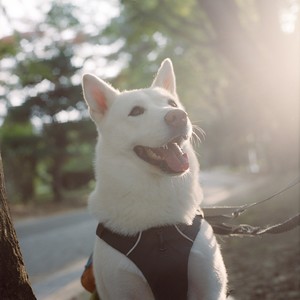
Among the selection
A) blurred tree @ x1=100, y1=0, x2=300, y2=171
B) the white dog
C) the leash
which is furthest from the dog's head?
blurred tree @ x1=100, y1=0, x2=300, y2=171

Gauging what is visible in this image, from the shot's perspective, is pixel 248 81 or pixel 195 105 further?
pixel 195 105

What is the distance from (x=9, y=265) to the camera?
3.18 meters

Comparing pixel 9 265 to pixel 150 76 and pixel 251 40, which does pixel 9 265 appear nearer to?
pixel 251 40

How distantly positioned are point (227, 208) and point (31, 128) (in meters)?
23.0

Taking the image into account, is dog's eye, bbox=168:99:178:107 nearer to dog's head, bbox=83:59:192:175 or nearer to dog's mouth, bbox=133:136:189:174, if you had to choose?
dog's head, bbox=83:59:192:175

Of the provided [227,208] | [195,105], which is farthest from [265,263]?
[195,105]

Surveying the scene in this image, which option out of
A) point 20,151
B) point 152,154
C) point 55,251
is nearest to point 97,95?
point 152,154

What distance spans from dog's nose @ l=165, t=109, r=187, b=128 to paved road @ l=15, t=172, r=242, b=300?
1452mm

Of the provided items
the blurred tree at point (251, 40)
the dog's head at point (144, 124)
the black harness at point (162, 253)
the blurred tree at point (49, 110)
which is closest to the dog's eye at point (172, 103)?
the dog's head at point (144, 124)

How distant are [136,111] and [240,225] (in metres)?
1.24

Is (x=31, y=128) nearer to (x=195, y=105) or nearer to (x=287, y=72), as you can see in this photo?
(x=287, y=72)

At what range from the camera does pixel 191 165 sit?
3641 millimetres

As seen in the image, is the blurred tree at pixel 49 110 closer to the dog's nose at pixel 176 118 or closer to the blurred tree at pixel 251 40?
the blurred tree at pixel 251 40

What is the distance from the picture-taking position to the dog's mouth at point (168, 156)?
132 inches
